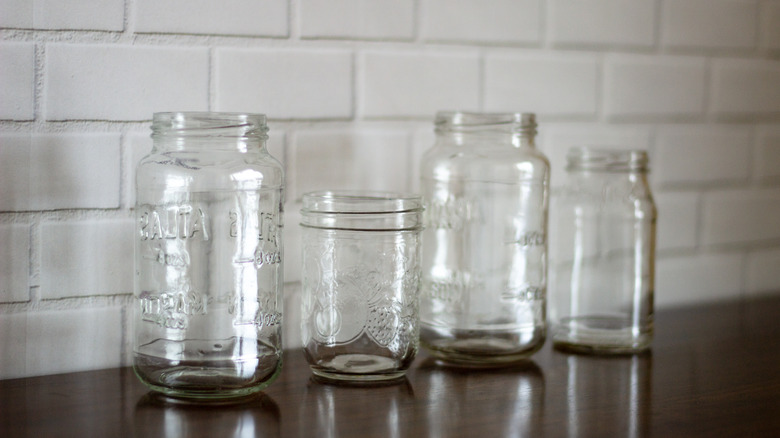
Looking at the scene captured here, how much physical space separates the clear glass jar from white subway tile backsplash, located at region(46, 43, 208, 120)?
19.8 inches

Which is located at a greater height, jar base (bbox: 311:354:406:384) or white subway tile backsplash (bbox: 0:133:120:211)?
white subway tile backsplash (bbox: 0:133:120:211)

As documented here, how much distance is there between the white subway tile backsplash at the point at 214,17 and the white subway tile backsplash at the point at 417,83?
134 mm

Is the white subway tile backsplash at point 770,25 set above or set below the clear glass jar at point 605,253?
above

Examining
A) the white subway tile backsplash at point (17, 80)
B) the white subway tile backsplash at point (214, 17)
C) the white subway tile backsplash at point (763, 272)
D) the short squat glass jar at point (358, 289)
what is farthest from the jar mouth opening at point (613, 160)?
the white subway tile backsplash at point (17, 80)

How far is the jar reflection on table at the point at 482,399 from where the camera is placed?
30.2 inches

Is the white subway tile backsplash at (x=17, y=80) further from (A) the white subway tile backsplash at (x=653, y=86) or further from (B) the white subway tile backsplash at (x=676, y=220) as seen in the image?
(B) the white subway tile backsplash at (x=676, y=220)

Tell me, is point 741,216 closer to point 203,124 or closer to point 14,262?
point 203,124

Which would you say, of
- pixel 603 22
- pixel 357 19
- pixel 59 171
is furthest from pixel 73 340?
pixel 603 22

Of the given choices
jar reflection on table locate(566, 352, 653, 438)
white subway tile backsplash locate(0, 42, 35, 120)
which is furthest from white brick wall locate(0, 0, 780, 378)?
jar reflection on table locate(566, 352, 653, 438)

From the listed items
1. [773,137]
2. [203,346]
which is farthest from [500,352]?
[773,137]

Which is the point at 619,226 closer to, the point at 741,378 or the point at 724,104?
the point at 741,378

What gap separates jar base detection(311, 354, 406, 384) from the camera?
0.91 m

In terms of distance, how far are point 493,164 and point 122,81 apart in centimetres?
43

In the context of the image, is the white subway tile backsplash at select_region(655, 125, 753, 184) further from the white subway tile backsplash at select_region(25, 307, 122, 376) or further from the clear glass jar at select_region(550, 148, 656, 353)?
the white subway tile backsplash at select_region(25, 307, 122, 376)
